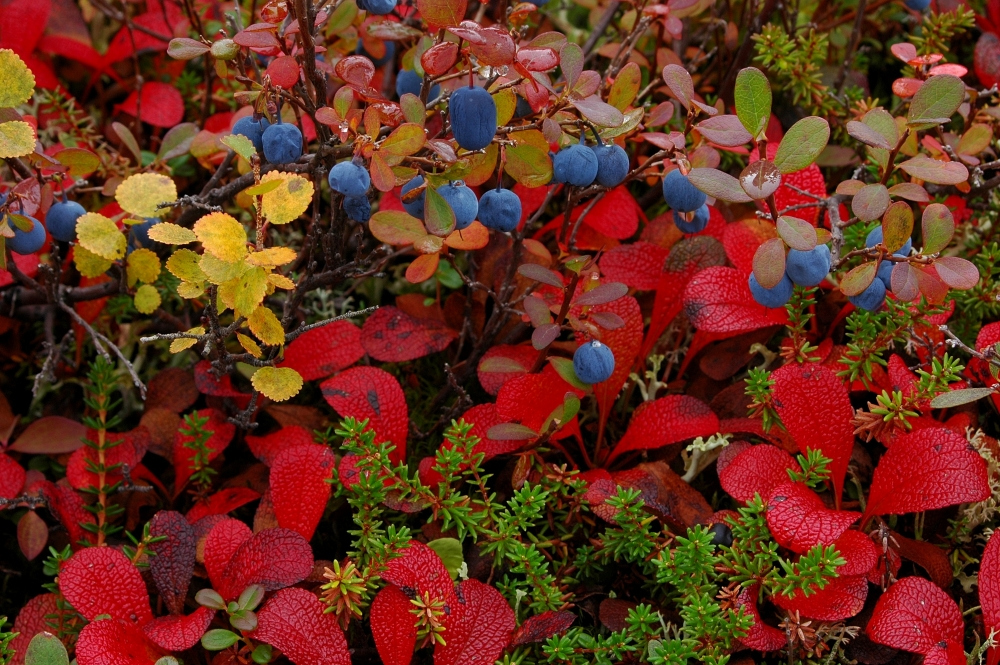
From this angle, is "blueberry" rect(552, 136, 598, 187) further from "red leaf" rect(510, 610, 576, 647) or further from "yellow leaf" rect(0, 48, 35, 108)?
"yellow leaf" rect(0, 48, 35, 108)

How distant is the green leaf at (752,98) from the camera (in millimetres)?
965

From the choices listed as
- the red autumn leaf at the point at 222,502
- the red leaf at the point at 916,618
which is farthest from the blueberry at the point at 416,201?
the red leaf at the point at 916,618

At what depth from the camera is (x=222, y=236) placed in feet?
2.93

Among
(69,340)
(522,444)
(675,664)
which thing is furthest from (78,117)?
(675,664)

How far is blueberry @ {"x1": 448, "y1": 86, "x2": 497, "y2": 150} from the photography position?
84 cm

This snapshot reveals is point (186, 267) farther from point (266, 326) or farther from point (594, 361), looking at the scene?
point (594, 361)

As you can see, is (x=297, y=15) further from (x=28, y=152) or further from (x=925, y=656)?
(x=925, y=656)

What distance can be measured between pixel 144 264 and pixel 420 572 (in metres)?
0.53

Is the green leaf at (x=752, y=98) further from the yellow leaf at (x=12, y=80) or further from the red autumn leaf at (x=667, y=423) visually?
the yellow leaf at (x=12, y=80)

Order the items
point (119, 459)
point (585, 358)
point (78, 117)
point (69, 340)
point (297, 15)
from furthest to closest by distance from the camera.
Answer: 1. point (78, 117)
2. point (69, 340)
3. point (119, 459)
4. point (585, 358)
5. point (297, 15)

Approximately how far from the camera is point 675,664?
913 millimetres

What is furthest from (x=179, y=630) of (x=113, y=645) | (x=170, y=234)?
(x=170, y=234)

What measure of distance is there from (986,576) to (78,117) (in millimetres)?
1575

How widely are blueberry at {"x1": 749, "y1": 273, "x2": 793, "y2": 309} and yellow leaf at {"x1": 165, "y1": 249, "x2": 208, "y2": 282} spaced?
0.62 meters
